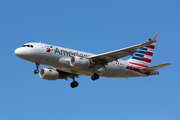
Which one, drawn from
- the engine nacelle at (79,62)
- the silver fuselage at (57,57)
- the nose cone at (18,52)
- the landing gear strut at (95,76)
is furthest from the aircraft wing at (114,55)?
the nose cone at (18,52)

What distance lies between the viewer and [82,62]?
37.0 m

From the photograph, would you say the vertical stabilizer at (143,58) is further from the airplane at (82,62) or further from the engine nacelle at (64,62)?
the engine nacelle at (64,62)

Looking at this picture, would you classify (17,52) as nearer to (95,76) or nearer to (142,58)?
(95,76)

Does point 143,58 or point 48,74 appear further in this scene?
point 143,58

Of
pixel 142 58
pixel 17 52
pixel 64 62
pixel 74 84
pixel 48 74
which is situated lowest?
pixel 74 84

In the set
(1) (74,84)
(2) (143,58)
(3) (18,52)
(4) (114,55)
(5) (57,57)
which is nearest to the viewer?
(3) (18,52)

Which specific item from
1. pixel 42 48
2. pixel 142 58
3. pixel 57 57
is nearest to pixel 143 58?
pixel 142 58

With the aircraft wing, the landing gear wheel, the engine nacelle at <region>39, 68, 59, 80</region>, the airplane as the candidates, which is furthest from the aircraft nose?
the landing gear wheel

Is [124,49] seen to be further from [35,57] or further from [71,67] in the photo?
[35,57]

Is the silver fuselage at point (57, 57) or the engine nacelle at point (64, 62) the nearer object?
the silver fuselage at point (57, 57)

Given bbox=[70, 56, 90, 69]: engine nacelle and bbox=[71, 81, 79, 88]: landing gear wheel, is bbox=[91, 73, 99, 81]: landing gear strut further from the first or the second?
bbox=[71, 81, 79, 88]: landing gear wheel

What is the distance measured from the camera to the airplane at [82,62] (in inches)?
1414

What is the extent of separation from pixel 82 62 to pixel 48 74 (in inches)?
254

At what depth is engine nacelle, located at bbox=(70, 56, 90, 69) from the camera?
36625mm
